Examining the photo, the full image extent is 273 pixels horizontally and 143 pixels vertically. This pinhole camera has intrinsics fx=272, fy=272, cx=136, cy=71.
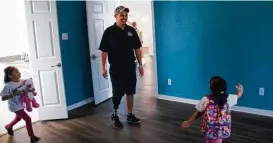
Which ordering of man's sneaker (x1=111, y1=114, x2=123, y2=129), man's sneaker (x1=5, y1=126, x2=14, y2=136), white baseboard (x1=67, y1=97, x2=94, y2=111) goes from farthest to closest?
1. white baseboard (x1=67, y1=97, x2=94, y2=111)
2. man's sneaker (x1=111, y1=114, x2=123, y2=129)
3. man's sneaker (x1=5, y1=126, x2=14, y2=136)

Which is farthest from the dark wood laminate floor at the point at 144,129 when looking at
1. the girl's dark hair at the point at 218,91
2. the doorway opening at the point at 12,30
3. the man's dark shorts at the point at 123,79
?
the doorway opening at the point at 12,30

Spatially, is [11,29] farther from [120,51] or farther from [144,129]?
[144,129]

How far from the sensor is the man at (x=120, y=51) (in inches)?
131

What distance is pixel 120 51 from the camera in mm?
3355

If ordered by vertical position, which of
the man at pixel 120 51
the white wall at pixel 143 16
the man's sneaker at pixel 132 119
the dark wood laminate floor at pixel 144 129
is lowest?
the dark wood laminate floor at pixel 144 129

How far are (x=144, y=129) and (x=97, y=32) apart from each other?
1930 mm

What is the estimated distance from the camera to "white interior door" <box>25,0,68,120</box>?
12.1ft

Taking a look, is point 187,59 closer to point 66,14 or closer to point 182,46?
point 182,46

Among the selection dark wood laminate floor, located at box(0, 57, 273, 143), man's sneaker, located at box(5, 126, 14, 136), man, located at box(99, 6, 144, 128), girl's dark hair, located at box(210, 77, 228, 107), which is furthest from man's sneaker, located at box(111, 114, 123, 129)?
girl's dark hair, located at box(210, 77, 228, 107)

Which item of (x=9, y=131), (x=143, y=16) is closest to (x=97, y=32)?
(x=9, y=131)

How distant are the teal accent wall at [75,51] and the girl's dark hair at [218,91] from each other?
2824 mm

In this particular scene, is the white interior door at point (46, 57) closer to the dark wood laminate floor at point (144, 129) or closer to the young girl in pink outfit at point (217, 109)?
the dark wood laminate floor at point (144, 129)

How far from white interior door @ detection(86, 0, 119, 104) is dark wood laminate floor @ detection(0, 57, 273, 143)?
0.45 meters

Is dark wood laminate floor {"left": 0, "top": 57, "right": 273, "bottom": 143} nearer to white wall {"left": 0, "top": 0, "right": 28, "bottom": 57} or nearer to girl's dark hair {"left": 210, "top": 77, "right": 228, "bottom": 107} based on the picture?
girl's dark hair {"left": 210, "top": 77, "right": 228, "bottom": 107}
